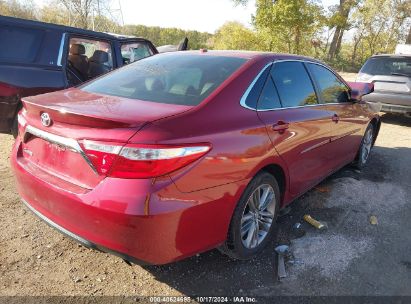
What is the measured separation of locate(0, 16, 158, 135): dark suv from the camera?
15.6 ft

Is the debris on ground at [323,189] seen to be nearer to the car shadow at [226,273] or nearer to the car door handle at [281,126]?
the car shadow at [226,273]

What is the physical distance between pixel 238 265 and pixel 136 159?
1387 millimetres

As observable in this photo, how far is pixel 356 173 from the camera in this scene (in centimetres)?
554

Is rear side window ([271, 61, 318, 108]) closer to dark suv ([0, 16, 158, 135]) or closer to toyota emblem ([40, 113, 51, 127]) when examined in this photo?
toyota emblem ([40, 113, 51, 127])

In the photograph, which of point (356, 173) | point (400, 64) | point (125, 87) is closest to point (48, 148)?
point (125, 87)

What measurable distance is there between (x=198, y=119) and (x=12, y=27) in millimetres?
3675

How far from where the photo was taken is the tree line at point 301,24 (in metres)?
23.0

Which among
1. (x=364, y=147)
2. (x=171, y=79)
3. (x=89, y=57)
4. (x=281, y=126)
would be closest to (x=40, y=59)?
(x=89, y=57)

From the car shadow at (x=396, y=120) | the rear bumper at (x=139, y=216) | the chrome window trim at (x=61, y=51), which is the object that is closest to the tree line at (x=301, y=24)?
the car shadow at (x=396, y=120)

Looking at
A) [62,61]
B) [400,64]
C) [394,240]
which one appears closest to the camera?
[394,240]

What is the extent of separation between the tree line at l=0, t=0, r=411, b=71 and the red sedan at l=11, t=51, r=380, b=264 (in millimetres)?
20332

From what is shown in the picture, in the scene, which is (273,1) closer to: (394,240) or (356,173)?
(356,173)

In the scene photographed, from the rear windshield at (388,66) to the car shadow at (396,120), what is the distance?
132 cm

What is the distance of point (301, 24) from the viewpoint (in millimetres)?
24234
